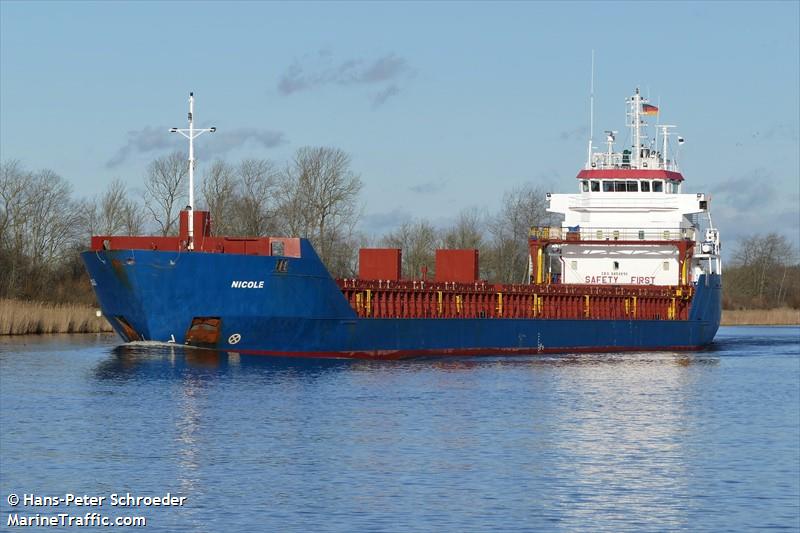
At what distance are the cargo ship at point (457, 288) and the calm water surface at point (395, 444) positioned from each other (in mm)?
1427

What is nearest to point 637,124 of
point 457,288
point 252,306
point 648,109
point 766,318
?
point 648,109

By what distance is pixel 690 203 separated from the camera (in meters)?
57.3

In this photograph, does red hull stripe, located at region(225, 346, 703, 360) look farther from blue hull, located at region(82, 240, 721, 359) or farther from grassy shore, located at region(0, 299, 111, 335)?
grassy shore, located at region(0, 299, 111, 335)

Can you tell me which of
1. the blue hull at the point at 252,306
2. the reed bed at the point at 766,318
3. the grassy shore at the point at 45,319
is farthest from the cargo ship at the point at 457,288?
the reed bed at the point at 766,318

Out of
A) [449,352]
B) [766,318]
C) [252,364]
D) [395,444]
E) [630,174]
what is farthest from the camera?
[766,318]

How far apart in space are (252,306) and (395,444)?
51.0 feet

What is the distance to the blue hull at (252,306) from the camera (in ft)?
127

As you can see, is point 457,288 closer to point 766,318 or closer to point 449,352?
point 449,352

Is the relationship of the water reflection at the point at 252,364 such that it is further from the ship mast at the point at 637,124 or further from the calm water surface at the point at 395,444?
the ship mast at the point at 637,124

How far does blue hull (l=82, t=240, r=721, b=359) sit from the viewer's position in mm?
38781

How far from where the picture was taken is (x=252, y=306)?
131 feet

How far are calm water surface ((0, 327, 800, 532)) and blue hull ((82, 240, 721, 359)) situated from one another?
39.3 inches

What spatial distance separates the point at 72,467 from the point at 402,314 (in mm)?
24723

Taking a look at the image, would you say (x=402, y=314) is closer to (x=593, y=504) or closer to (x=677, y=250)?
(x=677, y=250)
